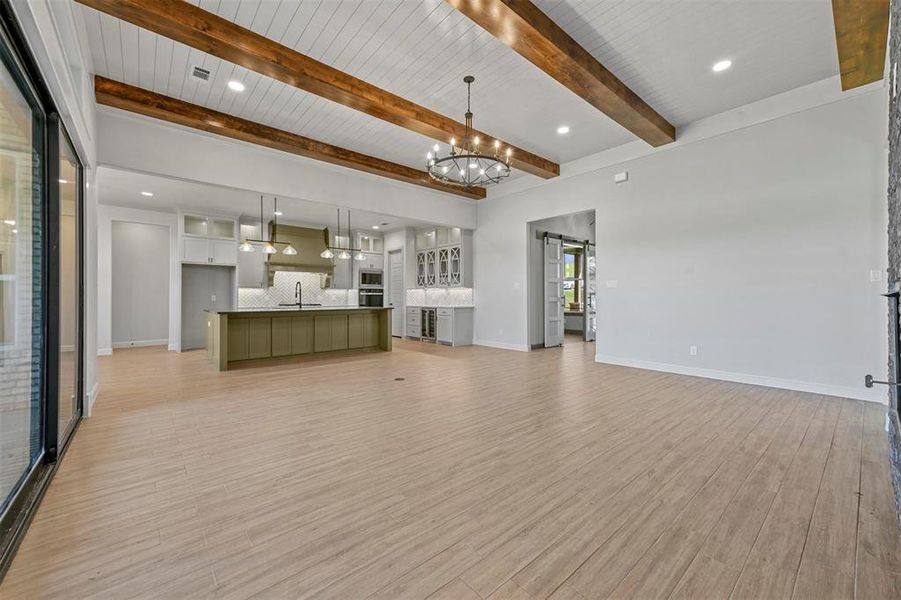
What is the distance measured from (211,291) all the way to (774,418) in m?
9.77

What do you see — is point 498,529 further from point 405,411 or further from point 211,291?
point 211,291

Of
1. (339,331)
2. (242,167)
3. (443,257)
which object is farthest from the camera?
(443,257)

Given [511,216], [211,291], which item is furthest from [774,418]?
[211,291]

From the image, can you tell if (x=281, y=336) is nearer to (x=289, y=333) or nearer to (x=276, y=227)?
(x=289, y=333)

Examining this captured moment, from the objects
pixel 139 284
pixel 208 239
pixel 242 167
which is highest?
pixel 242 167

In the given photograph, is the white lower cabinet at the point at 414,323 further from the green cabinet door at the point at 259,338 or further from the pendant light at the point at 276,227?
the green cabinet door at the point at 259,338

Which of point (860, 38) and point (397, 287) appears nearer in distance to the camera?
point (860, 38)

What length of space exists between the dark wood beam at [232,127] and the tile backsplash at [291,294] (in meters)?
4.27

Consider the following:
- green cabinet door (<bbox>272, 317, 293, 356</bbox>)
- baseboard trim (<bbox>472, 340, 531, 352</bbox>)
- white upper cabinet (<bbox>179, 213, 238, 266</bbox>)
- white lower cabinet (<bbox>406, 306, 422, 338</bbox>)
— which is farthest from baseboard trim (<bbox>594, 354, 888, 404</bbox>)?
white upper cabinet (<bbox>179, 213, 238, 266</bbox>)

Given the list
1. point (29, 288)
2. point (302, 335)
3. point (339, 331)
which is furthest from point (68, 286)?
point (339, 331)

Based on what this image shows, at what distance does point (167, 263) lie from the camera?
8453mm

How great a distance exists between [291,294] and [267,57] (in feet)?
22.6

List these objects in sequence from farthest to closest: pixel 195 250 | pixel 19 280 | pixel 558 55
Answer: pixel 195 250, pixel 558 55, pixel 19 280

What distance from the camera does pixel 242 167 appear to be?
5457 mm
